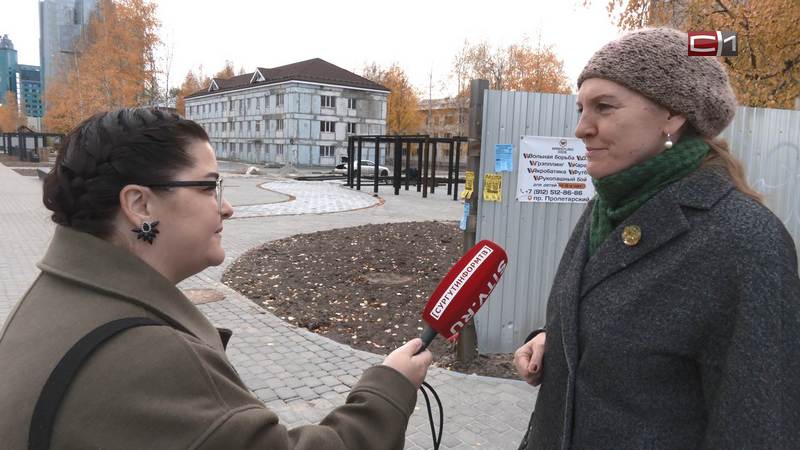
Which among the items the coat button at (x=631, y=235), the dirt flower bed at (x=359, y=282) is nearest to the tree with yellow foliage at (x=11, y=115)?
the dirt flower bed at (x=359, y=282)

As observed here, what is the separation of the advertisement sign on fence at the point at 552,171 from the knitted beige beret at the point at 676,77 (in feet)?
10.9

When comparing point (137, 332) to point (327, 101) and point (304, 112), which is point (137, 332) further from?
point (327, 101)

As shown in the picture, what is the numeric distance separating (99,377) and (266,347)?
4.78 metres

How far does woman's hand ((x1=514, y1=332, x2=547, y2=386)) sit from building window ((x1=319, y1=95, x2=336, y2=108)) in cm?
5827

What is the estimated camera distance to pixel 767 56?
7633mm

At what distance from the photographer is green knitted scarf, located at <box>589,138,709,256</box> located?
166cm

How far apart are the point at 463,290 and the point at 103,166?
1.11m

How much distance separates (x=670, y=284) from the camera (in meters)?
1.54

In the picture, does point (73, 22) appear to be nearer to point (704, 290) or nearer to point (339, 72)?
point (339, 72)

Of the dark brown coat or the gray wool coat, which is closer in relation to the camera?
the dark brown coat

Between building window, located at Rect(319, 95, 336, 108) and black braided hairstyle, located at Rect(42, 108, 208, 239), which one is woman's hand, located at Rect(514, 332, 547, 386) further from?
building window, located at Rect(319, 95, 336, 108)

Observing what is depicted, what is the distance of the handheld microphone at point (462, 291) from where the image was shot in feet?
5.97


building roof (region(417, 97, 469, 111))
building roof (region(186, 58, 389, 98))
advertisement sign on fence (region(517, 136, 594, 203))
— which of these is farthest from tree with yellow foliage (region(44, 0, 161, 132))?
building roof (region(417, 97, 469, 111))

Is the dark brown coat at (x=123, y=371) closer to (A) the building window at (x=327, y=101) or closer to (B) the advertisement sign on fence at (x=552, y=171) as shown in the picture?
(B) the advertisement sign on fence at (x=552, y=171)
